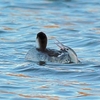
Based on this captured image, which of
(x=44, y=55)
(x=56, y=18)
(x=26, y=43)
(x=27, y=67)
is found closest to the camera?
(x=27, y=67)

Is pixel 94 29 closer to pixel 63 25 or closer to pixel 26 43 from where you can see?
pixel 63 25

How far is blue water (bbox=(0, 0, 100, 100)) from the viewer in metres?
10.3

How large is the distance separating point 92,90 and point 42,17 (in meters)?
8.82

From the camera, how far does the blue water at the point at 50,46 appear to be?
10.3m

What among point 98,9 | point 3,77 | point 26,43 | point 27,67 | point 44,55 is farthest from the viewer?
point 98,9

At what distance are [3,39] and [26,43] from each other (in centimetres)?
80

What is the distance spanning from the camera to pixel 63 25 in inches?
709

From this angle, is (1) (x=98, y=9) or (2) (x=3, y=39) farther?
(1) (x=98, y=9)

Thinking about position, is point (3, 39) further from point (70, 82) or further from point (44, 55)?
point (70, 82)

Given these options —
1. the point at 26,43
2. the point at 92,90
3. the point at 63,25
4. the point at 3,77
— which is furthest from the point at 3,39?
the point at 92,90

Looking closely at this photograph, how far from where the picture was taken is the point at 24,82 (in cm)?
1084

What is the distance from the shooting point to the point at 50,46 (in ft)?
49.3

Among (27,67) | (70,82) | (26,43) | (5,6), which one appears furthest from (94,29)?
(70,82)

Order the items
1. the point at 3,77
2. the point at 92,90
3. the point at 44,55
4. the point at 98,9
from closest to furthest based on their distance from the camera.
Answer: the point at 92,90
the point at 3,77
the point at 44,55
the point at 98,9
